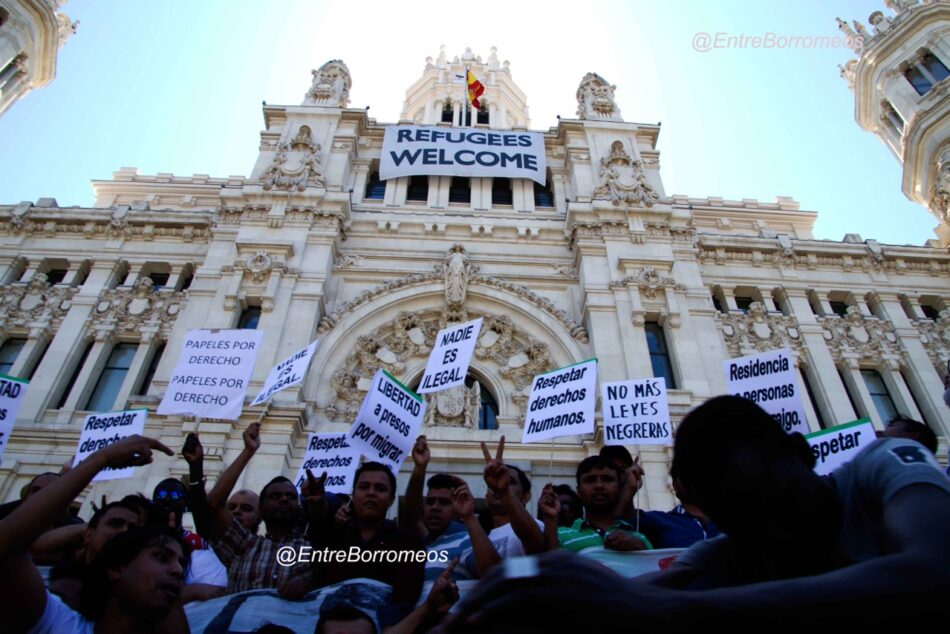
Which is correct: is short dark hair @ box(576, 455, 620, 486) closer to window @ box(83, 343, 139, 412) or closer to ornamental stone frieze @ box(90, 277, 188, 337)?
window @ box(83, 343, 139, 412)

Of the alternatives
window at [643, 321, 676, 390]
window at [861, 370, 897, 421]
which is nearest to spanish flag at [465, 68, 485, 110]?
window at [643, 321, 676, 390]

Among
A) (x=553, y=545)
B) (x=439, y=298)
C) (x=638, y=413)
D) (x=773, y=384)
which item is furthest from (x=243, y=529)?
(x=439, y=298)

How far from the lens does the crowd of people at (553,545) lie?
1.27 m

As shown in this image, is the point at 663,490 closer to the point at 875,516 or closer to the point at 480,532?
the point at 480,532

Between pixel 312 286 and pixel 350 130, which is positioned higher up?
pixel 350 130

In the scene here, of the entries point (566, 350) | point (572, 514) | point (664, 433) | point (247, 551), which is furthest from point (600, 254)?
point (247, 551)

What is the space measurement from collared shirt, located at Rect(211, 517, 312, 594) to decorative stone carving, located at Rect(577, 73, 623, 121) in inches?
770

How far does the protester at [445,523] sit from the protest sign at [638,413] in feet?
11.4

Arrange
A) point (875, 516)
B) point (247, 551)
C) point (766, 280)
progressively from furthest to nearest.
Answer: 1. point (766, 280)
2. point (247, 551)
3. point (875, 516)

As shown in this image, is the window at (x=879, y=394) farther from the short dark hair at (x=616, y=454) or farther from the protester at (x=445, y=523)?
the protester at (x=445, y=523)

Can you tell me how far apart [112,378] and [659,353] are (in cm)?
1419

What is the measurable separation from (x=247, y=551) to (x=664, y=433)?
587 centimetres

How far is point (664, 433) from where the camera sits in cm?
908

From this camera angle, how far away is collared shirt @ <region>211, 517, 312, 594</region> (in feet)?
19.0
